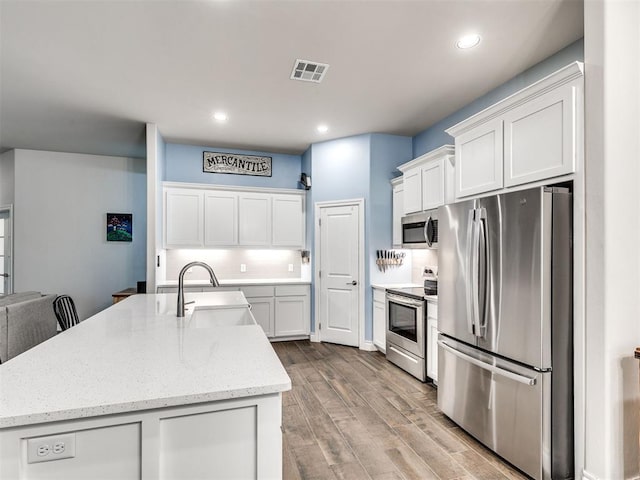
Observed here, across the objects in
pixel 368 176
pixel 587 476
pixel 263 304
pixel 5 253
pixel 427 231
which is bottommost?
pixel 587 476

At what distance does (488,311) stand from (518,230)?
56 centimetres

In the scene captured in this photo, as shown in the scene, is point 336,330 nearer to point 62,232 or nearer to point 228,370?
point 228,370

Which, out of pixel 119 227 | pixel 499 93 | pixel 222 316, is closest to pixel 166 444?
pixel 222 316

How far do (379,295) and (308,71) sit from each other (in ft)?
8.95

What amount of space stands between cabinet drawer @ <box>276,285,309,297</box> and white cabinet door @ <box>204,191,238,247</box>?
0.96 meters

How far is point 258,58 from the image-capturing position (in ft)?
9.53

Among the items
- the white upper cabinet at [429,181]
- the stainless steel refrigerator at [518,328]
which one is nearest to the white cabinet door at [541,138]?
the stainless steel refrigerator at [518,328]

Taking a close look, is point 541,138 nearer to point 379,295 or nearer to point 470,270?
point 470,270

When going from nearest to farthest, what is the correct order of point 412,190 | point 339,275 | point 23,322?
point 23,322 → point 412,190 → point 339,275

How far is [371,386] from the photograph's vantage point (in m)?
3.46

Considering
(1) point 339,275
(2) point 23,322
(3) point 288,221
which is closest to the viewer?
(2) point 23,322

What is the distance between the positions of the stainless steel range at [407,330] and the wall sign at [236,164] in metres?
2.90

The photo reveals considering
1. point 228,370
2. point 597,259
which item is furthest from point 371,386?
point 228,370

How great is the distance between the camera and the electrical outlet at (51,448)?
3.22ft
